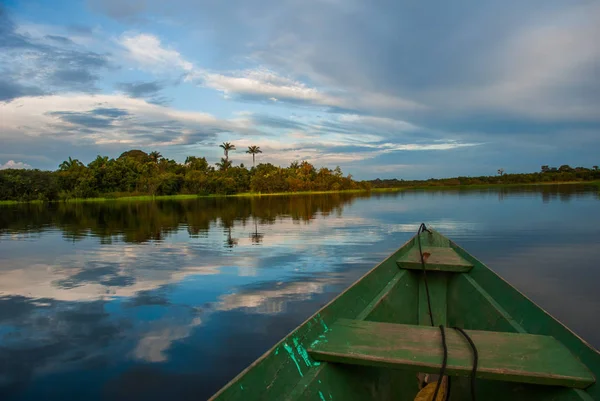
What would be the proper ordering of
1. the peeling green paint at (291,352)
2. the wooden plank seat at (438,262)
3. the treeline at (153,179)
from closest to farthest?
the peeling green paint at (291,352), the wooden plank seat at (438,262), the treeline at (153,179)

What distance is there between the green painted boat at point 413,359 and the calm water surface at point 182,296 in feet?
6.60

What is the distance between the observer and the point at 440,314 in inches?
193

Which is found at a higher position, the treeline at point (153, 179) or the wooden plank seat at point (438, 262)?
the treeline at point (153, 179)

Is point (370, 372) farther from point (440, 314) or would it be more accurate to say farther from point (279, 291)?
point (279, 291)

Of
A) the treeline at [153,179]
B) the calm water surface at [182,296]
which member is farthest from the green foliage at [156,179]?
the calm water surface at [182,296]

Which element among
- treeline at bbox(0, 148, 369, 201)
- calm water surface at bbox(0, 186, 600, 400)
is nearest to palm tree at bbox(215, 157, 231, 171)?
treeline at bbox(0, 148, 369, 201)

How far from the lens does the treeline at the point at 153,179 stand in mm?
62906

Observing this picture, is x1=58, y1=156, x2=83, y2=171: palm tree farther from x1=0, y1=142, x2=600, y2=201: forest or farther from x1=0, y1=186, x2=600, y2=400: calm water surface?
x1=0, y1=186, x2=600, y2=400: calm water surface

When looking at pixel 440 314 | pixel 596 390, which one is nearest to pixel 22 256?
pixel 440 314

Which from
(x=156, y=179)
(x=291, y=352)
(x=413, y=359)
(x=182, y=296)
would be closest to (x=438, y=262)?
(x=413, y=359)

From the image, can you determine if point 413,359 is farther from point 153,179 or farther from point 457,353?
point 153,179

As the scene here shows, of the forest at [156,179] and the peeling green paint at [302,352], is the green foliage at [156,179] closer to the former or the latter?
the forest at [156,179]

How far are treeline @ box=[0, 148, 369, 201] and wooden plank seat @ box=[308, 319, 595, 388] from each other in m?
71.5

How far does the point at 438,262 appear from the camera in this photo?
5.01m
